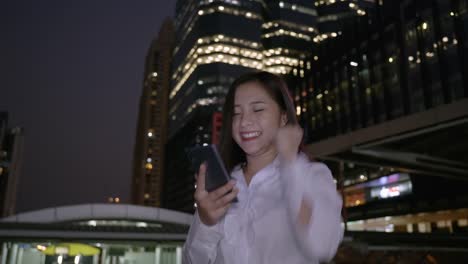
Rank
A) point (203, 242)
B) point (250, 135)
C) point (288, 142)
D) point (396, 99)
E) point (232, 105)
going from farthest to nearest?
point (396, 99) < point (232, 105) < point (250, 135) < point (203, 242) < point (288, 142)

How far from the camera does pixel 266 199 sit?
1520 millimetres

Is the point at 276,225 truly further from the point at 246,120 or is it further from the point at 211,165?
the point at 246,120

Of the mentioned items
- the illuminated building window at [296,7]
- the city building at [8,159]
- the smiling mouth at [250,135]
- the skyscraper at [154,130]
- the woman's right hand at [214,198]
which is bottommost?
the woman's right hand at [214,198]

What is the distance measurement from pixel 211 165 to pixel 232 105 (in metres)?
0.48

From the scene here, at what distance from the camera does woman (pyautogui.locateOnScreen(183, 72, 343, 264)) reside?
1.30 metres

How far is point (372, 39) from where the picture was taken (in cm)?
4256

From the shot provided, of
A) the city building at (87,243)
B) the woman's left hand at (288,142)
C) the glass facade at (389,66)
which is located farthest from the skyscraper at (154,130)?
the woman's left hand at (288,142)

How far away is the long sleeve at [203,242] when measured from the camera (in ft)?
4.87

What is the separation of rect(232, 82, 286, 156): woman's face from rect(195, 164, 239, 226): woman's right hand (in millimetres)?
350

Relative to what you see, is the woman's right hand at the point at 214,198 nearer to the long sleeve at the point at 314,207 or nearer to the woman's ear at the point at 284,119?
the long sleeve at the point at 314,207

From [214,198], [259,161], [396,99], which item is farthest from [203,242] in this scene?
[396,99]

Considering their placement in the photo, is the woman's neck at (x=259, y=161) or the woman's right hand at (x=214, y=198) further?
the woman's neck at (x=259, y=161)

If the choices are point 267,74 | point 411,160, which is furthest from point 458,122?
point 267,74

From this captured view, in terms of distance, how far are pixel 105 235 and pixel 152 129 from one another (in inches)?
5293
